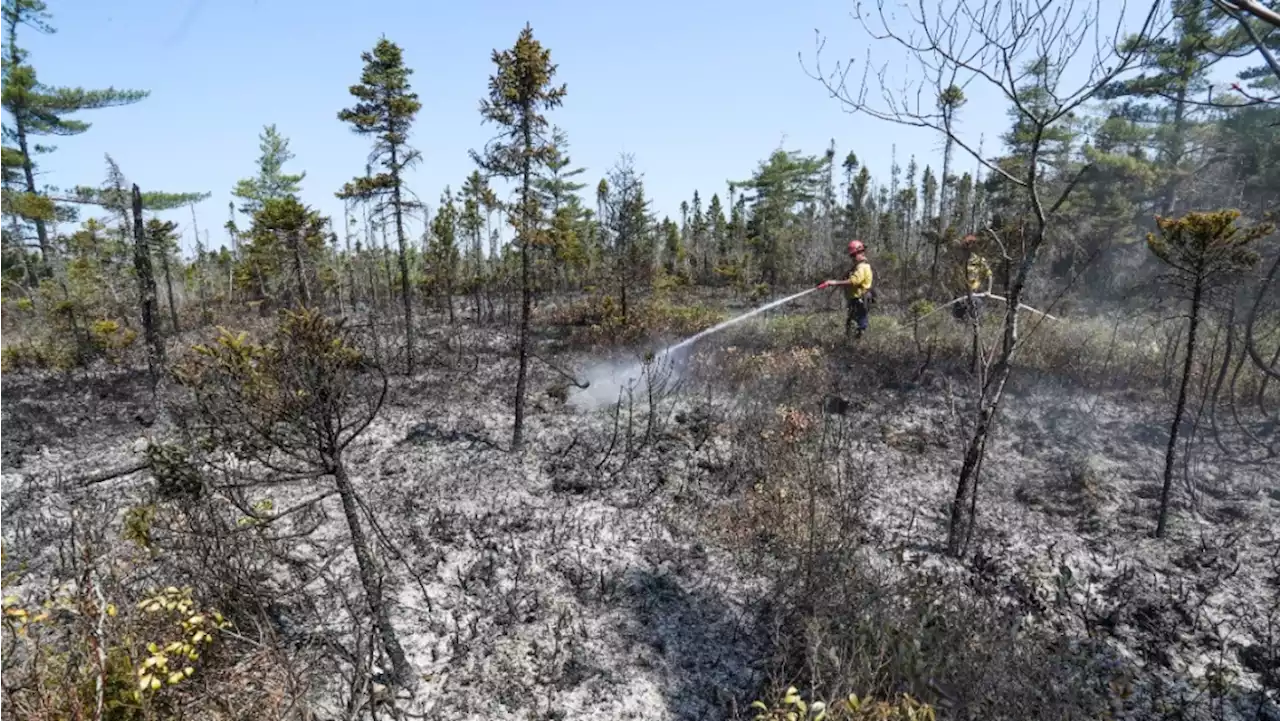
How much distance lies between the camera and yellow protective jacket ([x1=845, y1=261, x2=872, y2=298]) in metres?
13.2

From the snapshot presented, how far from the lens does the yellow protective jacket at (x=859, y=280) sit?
43.3ft

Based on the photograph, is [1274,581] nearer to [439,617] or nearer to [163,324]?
[439,617]

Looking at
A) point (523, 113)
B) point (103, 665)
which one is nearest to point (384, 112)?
point (523, 113)

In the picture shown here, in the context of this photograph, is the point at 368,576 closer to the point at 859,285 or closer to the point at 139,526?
the point at 139,526

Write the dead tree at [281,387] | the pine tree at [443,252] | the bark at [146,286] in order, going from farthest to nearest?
the pine tree at [443,252] < the bark at [146,286] < the dead tree at [281,387]

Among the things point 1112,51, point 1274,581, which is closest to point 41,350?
point 1112,51

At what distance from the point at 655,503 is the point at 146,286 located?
414 inches

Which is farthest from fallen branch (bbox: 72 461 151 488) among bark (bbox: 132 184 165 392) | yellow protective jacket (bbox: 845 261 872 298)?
yellow protective jacket (bbox: 845 261 872 298)

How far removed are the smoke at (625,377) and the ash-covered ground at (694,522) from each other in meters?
0.47

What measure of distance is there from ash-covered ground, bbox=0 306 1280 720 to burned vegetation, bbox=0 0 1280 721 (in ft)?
0.17

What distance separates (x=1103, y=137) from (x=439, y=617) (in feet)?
109

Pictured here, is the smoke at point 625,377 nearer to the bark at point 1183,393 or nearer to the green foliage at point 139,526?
the bark at point 1183,393

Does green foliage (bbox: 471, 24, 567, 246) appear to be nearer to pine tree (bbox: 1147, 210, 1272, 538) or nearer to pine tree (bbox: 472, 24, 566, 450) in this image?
pine tree (bbox: 472, 24, 566, 450)

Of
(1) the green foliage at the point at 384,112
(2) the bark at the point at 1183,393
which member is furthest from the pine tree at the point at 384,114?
(2) the bark at the point at 1183,393
